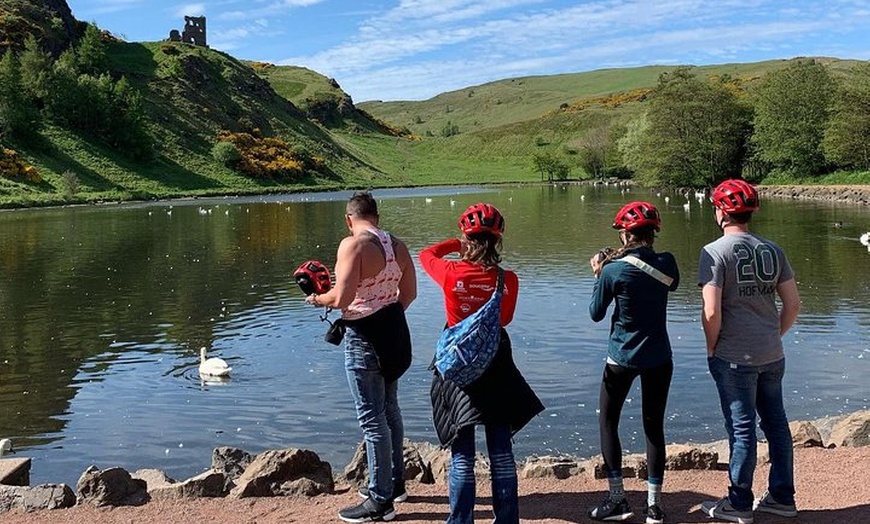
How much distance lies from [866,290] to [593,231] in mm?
18575

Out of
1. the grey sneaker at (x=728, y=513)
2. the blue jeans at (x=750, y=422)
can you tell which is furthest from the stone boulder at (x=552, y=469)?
the blue jeans at (x=750, y=422)

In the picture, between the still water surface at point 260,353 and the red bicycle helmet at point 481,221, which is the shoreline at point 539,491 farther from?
the red bicycle helmet at point 481,221

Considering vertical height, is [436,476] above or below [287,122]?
below

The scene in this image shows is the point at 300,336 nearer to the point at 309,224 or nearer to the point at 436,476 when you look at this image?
the point at 436,476

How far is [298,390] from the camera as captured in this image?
12609 mm

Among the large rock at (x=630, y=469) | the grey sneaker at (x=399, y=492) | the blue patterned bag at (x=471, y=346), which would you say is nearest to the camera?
the blue patterned bag at (x=471, y=346)

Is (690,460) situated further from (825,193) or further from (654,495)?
(825,193)

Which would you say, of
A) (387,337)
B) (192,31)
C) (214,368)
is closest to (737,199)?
(387,337)

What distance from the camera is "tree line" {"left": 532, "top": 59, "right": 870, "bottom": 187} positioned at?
6829cm

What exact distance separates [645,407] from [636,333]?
594 mm

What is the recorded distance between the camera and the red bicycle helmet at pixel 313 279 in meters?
6.61

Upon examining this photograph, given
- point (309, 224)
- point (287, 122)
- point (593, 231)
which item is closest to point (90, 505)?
point (593, 231)

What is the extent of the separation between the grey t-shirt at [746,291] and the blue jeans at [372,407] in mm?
2498

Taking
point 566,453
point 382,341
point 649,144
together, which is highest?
point 649,144
